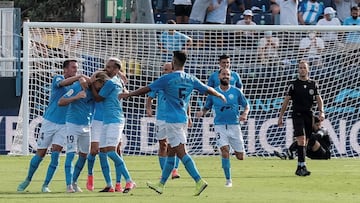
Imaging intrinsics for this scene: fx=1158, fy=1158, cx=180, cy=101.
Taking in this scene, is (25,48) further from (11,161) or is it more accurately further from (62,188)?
(62,188)

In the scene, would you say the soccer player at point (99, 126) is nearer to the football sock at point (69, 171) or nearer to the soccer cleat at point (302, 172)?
the football sock at point (69, 171)

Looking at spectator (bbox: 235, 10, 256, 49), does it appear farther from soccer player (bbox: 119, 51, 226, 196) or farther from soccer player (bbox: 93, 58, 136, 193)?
soccer player (bbox: 119, 51, 226, 196)

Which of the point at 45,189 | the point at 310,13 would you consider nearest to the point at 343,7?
the point at 310,13

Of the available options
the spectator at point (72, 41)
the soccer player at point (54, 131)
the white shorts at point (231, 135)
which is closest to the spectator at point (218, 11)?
the spectator at point (72, 41)

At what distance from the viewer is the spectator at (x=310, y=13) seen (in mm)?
31203

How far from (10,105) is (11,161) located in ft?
11.8

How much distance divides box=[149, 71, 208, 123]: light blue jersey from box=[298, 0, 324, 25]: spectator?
14399mm

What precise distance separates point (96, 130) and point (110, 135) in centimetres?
69

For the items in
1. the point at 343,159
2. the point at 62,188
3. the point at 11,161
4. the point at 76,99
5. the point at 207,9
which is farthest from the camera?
the point at 207,9

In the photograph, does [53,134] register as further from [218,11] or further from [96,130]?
[218,11]

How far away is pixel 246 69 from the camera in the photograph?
28.2m

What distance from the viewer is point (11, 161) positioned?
25.6 metres

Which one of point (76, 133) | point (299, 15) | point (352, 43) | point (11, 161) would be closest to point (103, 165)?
point (76, 133)

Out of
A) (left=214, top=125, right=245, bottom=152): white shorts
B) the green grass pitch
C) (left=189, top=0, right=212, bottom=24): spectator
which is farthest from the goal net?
(left=214, top=125, right=245, bottom=152): white shorts
